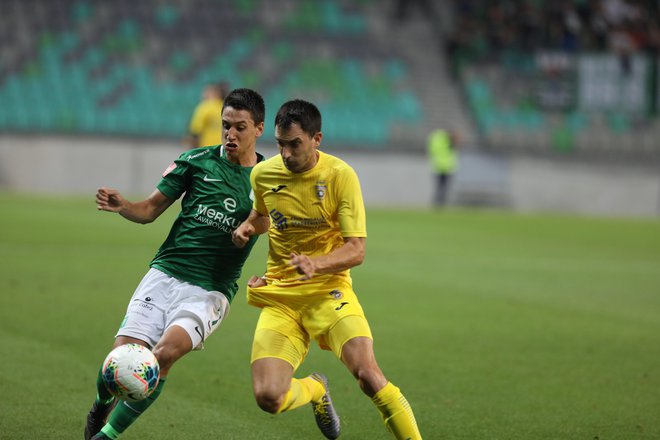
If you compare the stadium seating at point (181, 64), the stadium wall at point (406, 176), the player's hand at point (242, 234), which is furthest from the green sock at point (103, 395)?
the stadium seating at point (181, 64)

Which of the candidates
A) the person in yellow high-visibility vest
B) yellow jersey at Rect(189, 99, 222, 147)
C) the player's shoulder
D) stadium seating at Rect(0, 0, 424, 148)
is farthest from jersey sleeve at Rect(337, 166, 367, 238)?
stadium seating at Rect(0, 0, 424, 148)

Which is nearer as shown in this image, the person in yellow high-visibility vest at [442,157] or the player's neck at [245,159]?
the player's neck at [245,159]

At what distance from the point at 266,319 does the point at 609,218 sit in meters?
24.6

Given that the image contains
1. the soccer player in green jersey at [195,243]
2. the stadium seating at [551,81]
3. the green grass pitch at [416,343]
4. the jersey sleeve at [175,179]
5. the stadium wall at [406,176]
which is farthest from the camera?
the stadium seating at [551,81]

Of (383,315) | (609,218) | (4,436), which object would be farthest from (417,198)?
(4,436)

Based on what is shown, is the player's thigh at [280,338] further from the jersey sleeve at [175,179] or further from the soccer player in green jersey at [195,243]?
the jersey sleeve at [175,179]

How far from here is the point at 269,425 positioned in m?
6.34

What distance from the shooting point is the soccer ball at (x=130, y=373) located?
495 centimetres

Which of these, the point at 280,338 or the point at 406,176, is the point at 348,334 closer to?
the point at 280,338

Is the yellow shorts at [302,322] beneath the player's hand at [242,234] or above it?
beneath

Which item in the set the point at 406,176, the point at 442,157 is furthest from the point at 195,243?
the point at 406,176

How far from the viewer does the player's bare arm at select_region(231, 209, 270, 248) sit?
5.50 meters

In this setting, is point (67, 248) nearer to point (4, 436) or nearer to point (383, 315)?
point (383, 315)

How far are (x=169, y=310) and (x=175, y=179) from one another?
0.88 metres
